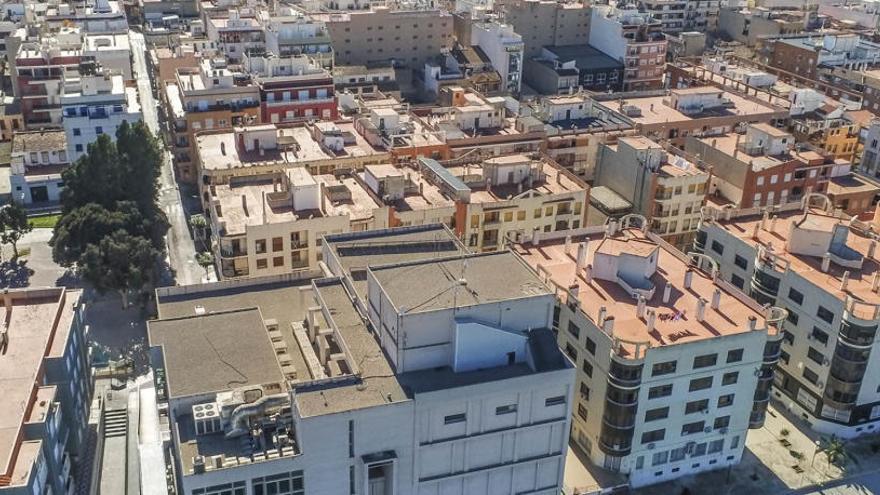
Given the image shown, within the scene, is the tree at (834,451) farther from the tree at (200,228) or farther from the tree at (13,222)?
the tree at (13,222)

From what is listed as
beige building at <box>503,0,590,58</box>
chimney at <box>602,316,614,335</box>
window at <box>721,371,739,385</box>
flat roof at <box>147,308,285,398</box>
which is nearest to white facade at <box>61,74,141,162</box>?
flat roof at <box>147,308,285,398</box>

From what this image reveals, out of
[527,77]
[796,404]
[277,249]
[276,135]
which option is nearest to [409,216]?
[277,249]

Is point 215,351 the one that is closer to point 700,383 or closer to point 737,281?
point 700,383

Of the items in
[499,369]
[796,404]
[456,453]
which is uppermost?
[499,369]

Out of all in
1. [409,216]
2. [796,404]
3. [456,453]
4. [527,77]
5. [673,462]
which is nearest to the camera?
[456,453]

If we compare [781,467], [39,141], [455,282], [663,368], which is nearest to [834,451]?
[781,467]

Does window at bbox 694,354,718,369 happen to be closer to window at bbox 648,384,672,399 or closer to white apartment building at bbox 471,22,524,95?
window at bbox 648,384,672,399

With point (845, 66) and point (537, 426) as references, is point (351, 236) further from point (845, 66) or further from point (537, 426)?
point (845, 66)
